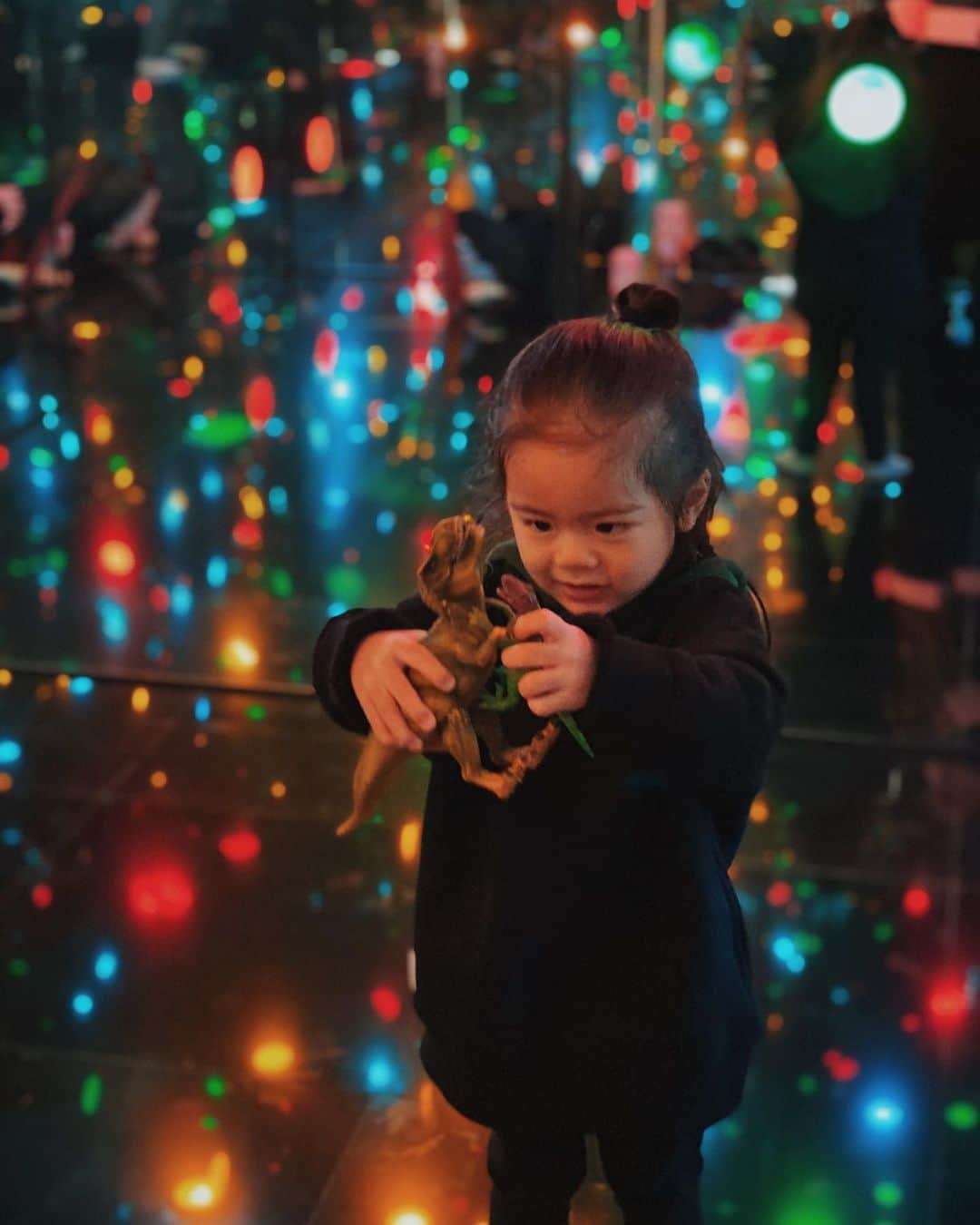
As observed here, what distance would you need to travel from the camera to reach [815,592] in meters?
4.46

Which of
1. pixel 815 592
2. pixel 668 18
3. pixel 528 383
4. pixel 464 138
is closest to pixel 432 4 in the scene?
pixel 464 138

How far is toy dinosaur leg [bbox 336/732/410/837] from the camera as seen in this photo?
4.75ft

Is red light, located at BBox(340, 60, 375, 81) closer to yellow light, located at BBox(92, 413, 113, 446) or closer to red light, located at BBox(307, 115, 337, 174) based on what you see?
red light, located at BBox(307, 115, 337, 174)

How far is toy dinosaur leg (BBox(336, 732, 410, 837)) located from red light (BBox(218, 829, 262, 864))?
5.42 feet

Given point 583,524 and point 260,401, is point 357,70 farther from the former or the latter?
point 583,524

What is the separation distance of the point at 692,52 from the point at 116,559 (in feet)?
17.1

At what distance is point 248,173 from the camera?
32.6 feet

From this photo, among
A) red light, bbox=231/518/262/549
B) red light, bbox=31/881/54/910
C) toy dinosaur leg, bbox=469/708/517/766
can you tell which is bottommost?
red light, bbox=31/881/54/910

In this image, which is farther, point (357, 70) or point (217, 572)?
point (357, 70)

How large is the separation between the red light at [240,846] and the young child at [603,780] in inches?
57.6

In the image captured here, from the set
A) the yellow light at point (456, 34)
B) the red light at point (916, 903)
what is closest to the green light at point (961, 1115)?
the red light at point (916, 903)

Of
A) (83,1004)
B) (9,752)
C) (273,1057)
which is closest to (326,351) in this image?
(9,752)

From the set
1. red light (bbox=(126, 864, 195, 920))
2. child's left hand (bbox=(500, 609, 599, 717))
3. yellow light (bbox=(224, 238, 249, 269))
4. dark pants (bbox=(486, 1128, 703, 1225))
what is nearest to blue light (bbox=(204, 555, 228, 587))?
red light (bbox=(126, 864, 195, 920))

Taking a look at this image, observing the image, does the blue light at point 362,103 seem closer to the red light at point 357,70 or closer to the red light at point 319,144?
the red light at point 357,70
